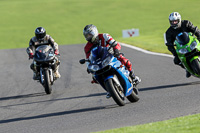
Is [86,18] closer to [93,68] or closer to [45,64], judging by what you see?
[45,64]

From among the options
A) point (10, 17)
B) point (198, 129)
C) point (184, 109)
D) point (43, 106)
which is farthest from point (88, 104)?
point (10, 17)

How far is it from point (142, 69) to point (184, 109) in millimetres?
6857

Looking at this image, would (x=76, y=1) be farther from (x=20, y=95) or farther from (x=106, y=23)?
(x=20, y=95)

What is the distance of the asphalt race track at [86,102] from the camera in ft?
25.3

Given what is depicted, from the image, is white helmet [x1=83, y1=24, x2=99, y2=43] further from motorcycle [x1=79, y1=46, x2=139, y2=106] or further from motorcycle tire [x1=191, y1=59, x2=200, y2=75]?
motorcycle tire [x1=191, y1=59, x2=200, y2=75]

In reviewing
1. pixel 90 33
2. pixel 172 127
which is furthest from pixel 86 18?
pixel 172 127

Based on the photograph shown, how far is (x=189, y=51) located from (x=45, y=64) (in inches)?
159

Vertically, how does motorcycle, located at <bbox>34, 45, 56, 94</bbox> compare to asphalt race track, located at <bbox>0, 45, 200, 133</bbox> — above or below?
above

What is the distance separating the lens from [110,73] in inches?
342

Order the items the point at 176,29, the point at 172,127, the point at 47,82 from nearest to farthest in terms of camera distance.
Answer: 1. the point at 172,127
2. the point at 176,29
3. the point at 47,82

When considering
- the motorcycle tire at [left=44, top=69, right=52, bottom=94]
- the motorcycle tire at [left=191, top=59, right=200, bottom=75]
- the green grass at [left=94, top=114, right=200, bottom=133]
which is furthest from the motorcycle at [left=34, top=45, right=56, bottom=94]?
the green grass at [left=94, top=114, right=200, bottom=133]

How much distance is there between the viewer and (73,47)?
81.0 ft

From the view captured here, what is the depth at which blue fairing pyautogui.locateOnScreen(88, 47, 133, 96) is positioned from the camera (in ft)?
27.8

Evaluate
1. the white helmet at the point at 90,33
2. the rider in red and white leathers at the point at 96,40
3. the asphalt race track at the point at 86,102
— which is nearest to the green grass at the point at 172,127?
the asphalt race track at the point at 86,102
